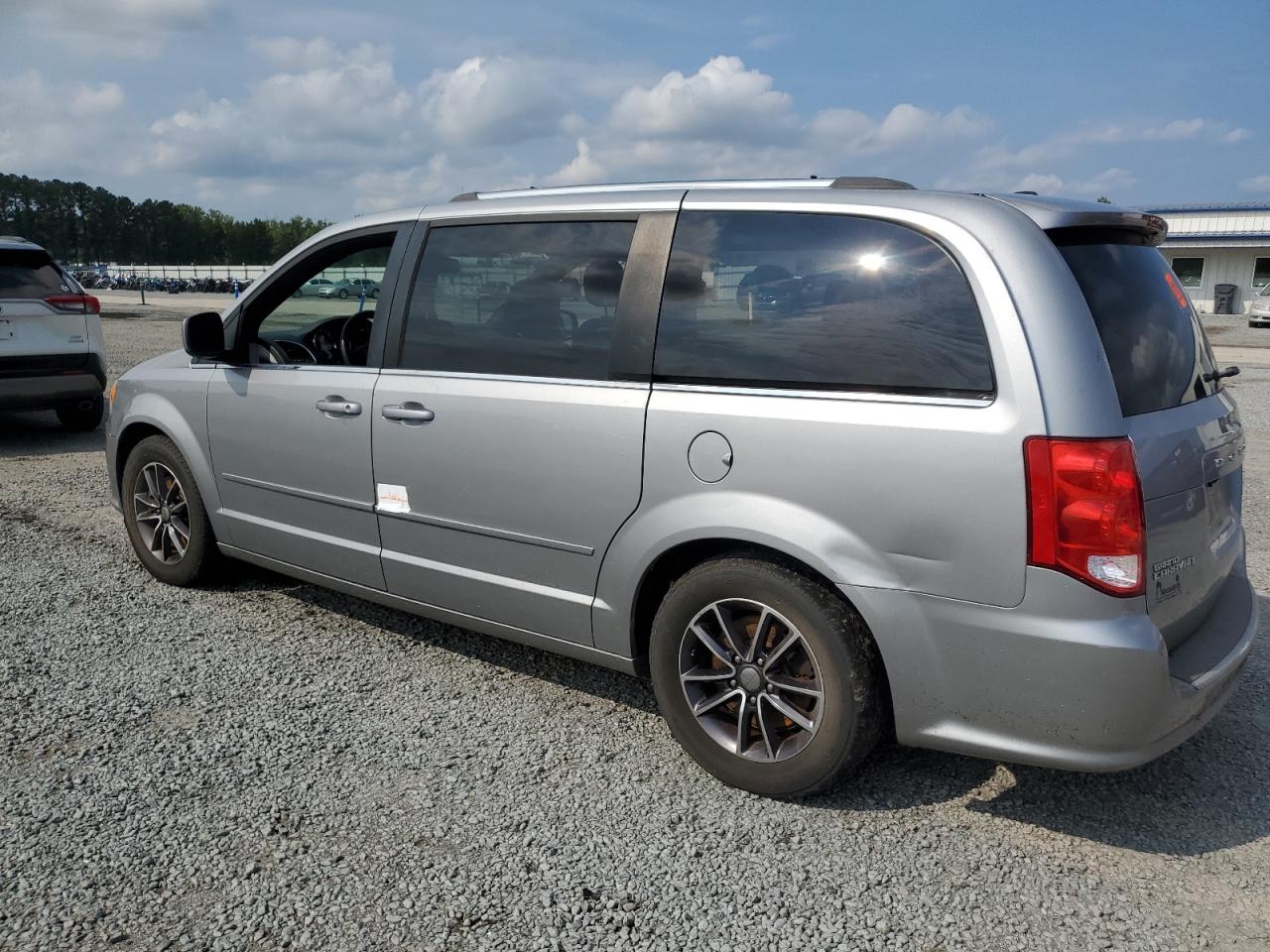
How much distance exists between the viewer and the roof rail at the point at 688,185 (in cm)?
313

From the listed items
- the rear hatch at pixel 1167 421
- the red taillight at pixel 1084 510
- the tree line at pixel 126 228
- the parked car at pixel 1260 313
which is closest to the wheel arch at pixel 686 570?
the red taillight at pixel 1084 510

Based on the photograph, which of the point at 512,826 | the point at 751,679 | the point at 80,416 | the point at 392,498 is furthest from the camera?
the point at 80,416

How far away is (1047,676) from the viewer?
8.54 feet

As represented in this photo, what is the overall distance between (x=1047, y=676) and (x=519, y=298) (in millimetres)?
2168

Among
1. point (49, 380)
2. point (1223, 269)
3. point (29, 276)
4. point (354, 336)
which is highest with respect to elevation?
point (29, 276)

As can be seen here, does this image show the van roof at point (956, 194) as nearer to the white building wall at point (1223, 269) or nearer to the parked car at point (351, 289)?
the parked car at point (351, 289)

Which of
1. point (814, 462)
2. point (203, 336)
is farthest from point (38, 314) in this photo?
point (814, 462)

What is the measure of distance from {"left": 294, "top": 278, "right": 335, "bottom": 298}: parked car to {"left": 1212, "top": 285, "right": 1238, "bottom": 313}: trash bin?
155 ft

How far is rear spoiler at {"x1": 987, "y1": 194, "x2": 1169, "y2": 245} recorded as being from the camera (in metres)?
2.79

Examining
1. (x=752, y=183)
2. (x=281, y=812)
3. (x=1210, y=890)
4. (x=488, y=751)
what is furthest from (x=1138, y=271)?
(x=281, y=812)

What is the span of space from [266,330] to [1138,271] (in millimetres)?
3707

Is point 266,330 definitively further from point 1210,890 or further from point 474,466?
point 1210,890

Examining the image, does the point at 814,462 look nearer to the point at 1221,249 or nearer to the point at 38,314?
the point at 38,314

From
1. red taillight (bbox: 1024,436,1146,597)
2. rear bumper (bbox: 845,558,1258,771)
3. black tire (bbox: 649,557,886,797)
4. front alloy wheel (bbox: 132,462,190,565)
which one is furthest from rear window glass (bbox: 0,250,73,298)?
red taillight (bbox: 1024,436,1146,597)
